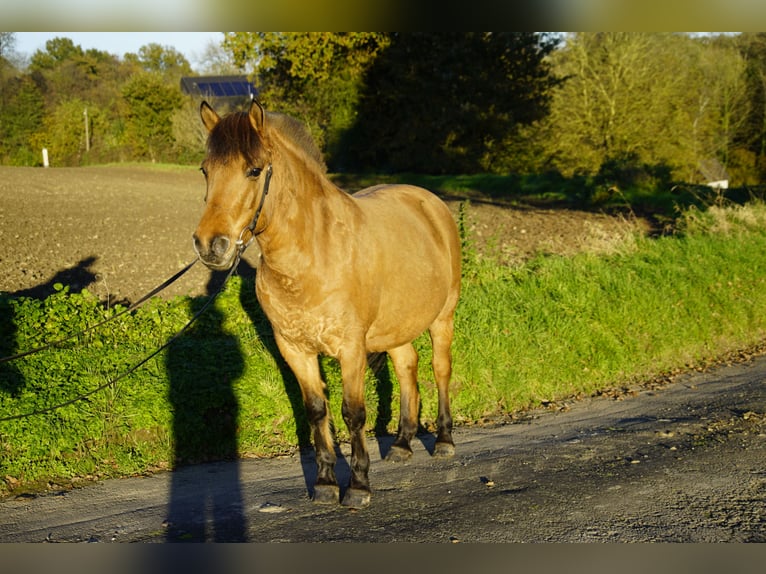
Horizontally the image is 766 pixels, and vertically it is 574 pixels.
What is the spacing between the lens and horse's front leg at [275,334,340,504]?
17.2 ft

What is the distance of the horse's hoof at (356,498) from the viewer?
5.09m

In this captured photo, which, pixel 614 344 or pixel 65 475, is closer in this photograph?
pixel 65 475

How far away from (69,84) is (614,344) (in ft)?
195

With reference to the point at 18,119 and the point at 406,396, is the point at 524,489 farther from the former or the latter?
the point at 18,119

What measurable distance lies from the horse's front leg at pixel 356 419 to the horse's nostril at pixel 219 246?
4.21 feet

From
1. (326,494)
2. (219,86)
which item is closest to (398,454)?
(326,494)

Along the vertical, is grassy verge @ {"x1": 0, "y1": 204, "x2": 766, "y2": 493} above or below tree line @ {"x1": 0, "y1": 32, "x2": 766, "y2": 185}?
below

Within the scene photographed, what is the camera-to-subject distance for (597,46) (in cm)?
3566

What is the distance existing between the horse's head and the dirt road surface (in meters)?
1.73

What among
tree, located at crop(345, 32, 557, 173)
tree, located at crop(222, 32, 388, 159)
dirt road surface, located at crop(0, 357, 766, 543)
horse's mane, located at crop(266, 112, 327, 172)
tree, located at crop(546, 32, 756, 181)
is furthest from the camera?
tree, located at crop(546, 32, 756, 181)

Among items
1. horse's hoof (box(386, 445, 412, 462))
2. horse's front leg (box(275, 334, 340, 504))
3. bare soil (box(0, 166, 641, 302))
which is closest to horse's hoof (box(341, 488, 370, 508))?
horse's front leg (box(275, 334, 340, 504))

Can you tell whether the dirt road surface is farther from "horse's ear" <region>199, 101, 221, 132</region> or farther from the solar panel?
the solar panel
